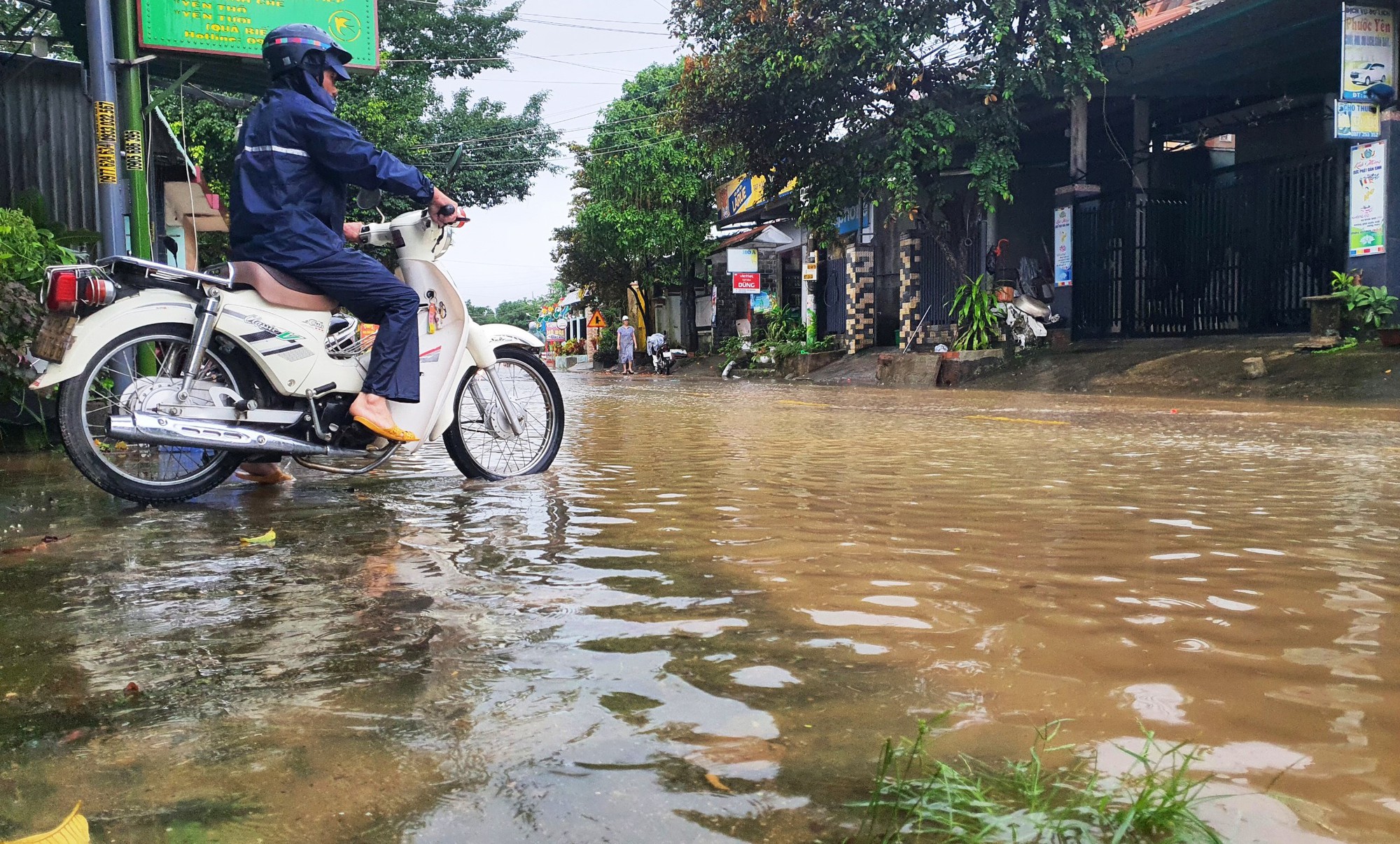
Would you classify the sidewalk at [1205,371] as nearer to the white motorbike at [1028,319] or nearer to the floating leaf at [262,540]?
the white motorbike at [1028,319]

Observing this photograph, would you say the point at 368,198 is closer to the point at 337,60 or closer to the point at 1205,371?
the point at 337,60

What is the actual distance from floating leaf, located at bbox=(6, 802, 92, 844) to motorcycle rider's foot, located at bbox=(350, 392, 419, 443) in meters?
2.87

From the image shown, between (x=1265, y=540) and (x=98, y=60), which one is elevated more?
(x=98, y=60)

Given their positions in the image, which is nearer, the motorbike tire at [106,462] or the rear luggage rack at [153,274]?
the motorbike tire at [106,462]

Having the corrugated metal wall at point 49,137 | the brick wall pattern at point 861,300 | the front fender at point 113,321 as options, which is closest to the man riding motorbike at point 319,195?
the front fender at point 113,321

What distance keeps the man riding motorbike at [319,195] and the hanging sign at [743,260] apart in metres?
22.9

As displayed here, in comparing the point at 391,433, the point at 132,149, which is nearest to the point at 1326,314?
the point at 391,433

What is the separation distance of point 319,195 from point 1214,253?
14131mm

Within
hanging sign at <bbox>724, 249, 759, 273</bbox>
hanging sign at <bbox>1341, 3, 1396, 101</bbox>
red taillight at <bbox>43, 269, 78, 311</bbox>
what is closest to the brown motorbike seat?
red taillight at <bbox>43, 269, 78, 311</bbox>

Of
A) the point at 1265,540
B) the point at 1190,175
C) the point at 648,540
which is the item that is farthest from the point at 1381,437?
the point at 1190,175

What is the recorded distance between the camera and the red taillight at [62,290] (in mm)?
3543

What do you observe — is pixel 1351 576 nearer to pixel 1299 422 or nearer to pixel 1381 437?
pixel 1381 437

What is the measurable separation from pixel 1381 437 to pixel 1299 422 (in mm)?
1307

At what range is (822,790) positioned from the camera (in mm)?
1343
